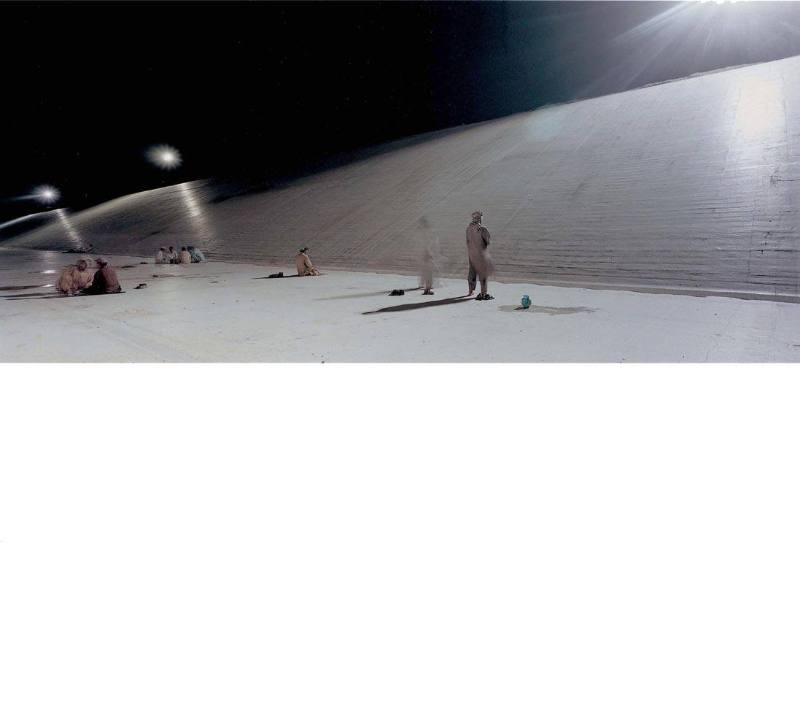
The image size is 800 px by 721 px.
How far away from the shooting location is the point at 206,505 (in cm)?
291

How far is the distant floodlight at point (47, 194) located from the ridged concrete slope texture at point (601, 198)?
260 inches

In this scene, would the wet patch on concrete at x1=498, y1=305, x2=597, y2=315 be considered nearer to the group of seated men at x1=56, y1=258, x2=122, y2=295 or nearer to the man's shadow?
the man's shadow

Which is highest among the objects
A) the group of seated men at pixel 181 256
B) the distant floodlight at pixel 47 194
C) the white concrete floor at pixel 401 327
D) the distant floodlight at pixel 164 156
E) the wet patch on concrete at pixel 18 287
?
the distant floodlight at pixel 164 156

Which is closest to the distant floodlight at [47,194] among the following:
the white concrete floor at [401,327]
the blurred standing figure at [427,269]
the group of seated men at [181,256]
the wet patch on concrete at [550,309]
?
the group of seated men at [181,256]

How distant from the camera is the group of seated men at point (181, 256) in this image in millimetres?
13188

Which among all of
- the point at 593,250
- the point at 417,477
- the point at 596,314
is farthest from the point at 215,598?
the point at 593,250

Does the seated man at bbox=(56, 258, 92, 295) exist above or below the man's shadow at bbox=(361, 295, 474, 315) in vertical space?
above

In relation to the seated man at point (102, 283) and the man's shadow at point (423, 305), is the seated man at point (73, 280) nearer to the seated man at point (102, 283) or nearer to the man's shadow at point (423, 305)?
the seated man at point (102, 283)

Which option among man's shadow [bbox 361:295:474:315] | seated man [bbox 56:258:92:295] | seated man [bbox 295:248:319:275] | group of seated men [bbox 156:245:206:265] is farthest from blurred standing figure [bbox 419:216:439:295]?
group of seated men [bbox 156:245:206:265]

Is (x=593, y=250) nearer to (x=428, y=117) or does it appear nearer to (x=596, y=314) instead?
(x=596, y=314)

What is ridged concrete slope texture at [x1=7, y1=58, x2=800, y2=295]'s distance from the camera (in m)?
6.69

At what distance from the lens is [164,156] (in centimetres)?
2250

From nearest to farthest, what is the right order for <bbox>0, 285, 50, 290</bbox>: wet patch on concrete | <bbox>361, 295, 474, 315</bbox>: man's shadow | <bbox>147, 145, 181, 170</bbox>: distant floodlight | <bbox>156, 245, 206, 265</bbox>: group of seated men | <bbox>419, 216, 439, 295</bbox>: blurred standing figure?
<bbox>361, 295, 474, 315</bbox>: man's shadow, <bbox>419, 216, 439, 295</bbox>: blurred standing figure, <bbox>0, 285, 50, 290</bbox>: wet patch on concrete, <bbox>156, 245, 206, 265</bbox>: group of seated men, <bbox>147, 145, 181, 170</bbox>: distant floodlight

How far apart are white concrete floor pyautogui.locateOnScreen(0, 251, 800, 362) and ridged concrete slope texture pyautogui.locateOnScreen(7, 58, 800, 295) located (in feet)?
2.09
